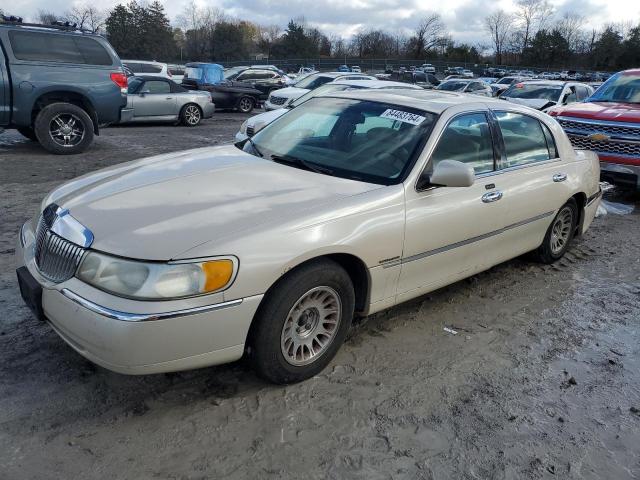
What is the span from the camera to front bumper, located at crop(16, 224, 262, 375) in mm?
2504

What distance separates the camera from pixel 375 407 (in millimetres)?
A: 2990

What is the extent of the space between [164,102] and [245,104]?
544 cm

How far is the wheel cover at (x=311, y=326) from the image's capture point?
3021 millimetres

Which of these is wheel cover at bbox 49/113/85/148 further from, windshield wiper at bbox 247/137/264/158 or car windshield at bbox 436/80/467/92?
car windshield at bbox 436/80/467/92

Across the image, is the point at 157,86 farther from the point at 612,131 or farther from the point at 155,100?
the point at 612,131

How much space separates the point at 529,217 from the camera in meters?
4.57

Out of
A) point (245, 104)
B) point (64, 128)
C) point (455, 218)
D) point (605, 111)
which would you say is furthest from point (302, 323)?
point (245, 104)

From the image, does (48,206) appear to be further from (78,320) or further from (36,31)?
(36,31)

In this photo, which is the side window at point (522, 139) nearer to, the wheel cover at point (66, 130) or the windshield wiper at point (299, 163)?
the windshield wiper at point (299, 163)

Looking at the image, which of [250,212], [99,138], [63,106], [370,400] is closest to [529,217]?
[370,400]

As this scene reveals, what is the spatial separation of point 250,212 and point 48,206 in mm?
1290

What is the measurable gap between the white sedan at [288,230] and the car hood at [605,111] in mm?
3956

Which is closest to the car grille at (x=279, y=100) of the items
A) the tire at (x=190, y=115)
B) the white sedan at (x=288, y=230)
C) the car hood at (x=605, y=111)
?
the tire at (x=190, y=115)

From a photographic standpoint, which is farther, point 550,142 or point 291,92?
point 291,92
